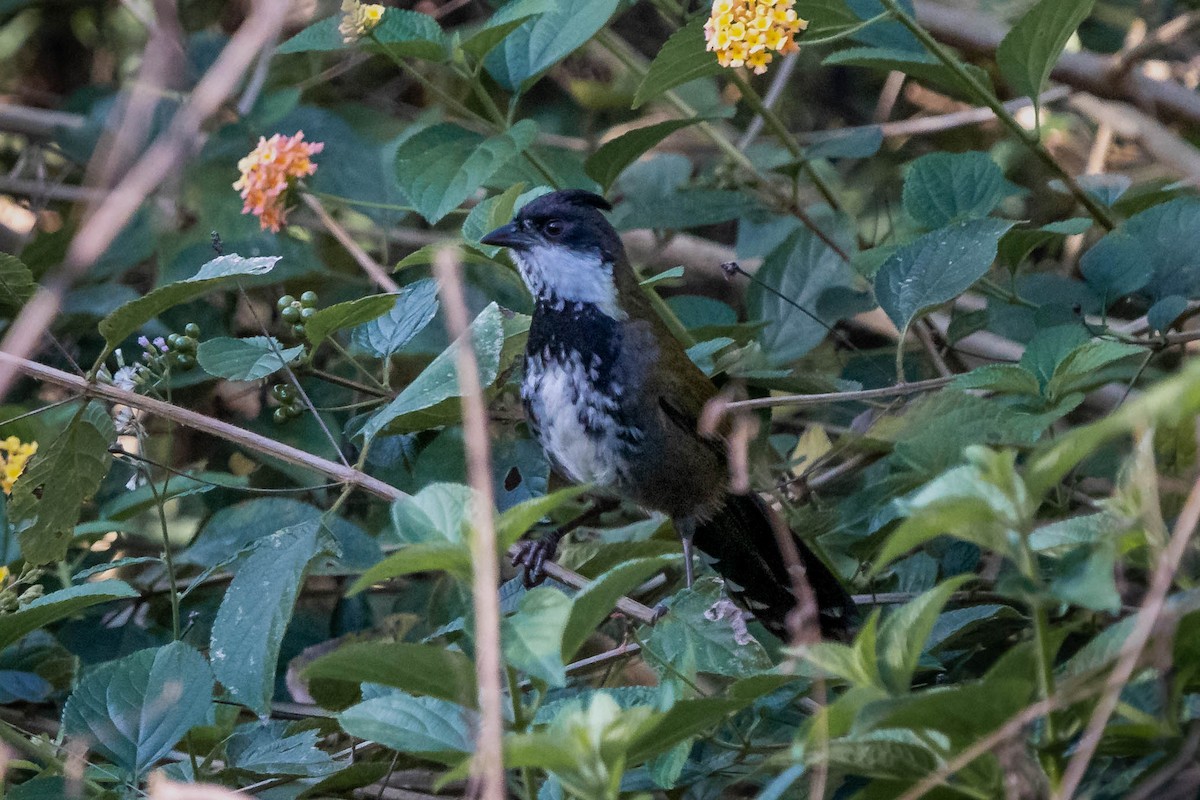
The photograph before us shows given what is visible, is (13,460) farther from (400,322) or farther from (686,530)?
(686,530)

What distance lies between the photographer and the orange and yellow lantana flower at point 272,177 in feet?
11.5

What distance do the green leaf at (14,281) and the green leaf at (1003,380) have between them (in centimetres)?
A: 191

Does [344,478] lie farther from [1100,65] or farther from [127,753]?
[1100,65]

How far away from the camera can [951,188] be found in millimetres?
3270

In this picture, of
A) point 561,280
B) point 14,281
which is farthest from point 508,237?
point 14,281

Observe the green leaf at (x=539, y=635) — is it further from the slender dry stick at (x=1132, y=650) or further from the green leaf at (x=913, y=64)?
the green leaf at (x=913, y=64)

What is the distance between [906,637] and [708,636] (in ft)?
2.45

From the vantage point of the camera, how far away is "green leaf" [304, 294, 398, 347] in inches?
102

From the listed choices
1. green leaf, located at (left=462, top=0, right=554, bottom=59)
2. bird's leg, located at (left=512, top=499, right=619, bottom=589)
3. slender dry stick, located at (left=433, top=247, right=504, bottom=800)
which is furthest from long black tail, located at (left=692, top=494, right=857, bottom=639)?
slender dry stick, located at (left=433, top=247, right=504, bottom=800)

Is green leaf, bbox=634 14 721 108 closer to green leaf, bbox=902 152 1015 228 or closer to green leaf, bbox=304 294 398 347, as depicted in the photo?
green leaf, bbox=902 152 1015 228

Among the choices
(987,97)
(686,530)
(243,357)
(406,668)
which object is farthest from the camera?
(686,530)

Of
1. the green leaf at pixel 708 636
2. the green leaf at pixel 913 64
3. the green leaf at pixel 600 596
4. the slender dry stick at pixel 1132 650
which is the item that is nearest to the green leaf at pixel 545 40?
the green leaf at pixel 913 64

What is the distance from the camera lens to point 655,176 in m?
4.49

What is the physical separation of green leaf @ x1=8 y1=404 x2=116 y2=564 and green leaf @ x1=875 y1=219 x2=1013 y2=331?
5.66 feet
